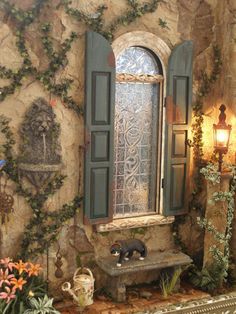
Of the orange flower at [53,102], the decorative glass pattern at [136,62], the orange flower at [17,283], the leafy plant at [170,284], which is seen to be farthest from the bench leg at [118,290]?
the decorative glass pattern at [136,62]


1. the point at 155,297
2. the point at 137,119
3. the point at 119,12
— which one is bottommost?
the point at 155,297

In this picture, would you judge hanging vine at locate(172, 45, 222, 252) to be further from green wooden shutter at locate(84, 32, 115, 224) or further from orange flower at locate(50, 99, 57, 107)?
orange flower at locate(50, 99, 57, 107)

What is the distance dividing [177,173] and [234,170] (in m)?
0.64

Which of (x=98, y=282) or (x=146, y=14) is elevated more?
(x=146, y=14)

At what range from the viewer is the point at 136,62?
5.82m

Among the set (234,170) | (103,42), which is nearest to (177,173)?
(234,170)

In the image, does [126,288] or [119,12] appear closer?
[119,12]

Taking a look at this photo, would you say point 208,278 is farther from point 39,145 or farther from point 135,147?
point 39,145

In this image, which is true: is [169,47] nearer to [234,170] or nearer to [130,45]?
[130,45]

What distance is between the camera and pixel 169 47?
592cm

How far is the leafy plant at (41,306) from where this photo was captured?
16.1 feet

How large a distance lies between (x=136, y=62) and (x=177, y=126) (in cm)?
86

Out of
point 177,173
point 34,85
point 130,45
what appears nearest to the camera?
point 34,85

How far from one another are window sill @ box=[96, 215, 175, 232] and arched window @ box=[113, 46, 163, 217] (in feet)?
0.36
